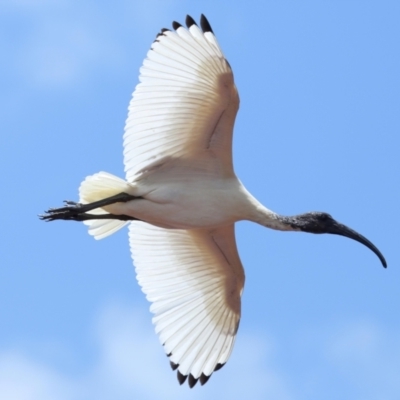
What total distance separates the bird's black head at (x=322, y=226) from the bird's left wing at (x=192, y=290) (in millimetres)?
790

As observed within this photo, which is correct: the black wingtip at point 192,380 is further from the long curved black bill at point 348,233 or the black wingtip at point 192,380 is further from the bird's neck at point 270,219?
the long curved black bill at point 348,233

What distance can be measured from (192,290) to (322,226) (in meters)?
1.63

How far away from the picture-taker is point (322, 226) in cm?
1652

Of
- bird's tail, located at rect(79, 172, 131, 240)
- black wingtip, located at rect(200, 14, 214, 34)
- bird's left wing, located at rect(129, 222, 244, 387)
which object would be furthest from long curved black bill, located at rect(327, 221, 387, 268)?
black wingtip, located at rect(200, 14, 214, 34)

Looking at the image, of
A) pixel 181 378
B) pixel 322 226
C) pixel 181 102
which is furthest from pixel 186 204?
pixel 181 378

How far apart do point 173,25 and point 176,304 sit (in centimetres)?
329

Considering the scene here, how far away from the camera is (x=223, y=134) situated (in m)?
15.4

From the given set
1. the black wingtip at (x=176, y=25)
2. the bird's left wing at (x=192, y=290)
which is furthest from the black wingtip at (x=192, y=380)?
the black wingtip at (x=176, y=25)

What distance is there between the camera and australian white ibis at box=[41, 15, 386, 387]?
15.2 metres

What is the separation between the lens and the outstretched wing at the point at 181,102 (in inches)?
590

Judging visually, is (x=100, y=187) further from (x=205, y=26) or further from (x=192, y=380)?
(x=192, y=380)

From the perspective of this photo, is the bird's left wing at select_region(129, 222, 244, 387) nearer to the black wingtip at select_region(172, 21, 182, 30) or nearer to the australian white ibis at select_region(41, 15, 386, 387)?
the australian white ibis at select_region(41, 15, 386, 387)

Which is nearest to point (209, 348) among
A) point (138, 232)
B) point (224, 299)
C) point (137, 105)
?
point (224, 299)

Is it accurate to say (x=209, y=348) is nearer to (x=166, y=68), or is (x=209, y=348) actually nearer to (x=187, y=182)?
(x=187, y=182)
